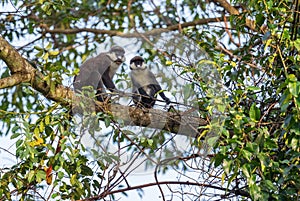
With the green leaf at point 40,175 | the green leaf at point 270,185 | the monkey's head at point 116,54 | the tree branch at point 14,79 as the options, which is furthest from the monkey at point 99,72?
the green leaf at point 270,185

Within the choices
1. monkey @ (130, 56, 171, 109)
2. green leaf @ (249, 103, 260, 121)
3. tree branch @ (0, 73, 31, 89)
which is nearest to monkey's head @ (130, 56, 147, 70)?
monkey @ (130, 56, 171, 109)

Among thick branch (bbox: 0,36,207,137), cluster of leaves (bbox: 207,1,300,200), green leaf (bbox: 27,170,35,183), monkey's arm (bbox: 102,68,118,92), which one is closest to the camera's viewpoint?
cluster of leaves (bbox: 207,1,300,200)

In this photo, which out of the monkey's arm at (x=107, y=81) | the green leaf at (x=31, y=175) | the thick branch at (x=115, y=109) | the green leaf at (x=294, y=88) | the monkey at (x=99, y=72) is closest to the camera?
the green leaf at (x=294, y=88)

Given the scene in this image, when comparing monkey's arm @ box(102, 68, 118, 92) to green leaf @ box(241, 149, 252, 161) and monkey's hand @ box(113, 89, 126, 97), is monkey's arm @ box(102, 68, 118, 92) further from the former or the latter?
green leaf @ box(241, 149, 252, 161)

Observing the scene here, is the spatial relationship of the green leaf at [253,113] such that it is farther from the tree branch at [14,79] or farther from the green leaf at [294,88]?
the tree branch at [14,79]

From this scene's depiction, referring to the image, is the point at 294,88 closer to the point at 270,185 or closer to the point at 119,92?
the point at 270,185

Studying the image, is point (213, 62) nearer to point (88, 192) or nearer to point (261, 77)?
point (261, 77)

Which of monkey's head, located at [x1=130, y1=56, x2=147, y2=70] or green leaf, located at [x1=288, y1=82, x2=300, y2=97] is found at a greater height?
monkey's head, located at [x1=130, y1=56, x2=147, y2=70]

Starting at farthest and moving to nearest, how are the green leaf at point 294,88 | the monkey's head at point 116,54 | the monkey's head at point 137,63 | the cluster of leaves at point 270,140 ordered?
the monkey's head at point 137,63 < the monkey's head at point 116,54 < the cluster of leaves at point 270,140 < the green leaf at point 294,88

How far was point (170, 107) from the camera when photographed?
2656 mm

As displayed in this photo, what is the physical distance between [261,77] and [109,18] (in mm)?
2257

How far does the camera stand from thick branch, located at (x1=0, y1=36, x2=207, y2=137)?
2.60 meters

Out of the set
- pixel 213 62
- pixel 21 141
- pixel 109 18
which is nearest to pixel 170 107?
pixel 213 62

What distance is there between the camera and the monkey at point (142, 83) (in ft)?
9.27
